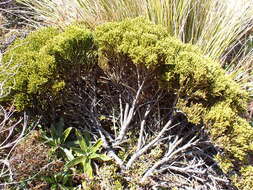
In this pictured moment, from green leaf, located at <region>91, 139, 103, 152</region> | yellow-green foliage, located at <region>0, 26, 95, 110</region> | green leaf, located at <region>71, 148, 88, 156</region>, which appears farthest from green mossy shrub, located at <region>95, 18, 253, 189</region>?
green leaf, located at <region>71, 148, 88, 156</region>

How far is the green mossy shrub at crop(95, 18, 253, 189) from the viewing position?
227cm

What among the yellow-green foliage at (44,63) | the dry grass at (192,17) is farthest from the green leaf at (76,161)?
the dry grass at (192,17)

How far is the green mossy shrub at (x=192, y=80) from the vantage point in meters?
2.27

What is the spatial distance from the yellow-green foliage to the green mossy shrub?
0.61 feet

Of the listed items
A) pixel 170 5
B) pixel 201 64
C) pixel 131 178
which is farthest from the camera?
pixel 170 5

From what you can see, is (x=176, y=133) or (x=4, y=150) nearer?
(x=4, y=150)

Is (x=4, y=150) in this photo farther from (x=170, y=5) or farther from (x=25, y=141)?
(x=170, y=5)

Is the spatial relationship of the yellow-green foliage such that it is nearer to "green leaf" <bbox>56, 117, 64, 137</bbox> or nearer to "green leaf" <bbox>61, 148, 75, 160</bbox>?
"green leaf" <bbox>56, 117, 64, 137</bbox>

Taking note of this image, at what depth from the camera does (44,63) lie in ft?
7.27

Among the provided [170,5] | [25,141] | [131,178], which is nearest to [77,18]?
[170,5]

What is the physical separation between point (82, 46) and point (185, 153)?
1.33 m

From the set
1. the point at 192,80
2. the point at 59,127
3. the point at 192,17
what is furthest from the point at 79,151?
the point at 192,17

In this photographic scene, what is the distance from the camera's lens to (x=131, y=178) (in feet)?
8.10

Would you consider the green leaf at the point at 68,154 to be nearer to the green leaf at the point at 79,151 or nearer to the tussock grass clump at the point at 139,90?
the green leaf at the point at 79,151
